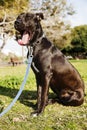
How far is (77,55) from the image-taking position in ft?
304

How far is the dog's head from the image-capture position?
19.8 feet

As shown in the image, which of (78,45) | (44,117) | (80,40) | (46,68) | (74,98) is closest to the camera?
(44,117)

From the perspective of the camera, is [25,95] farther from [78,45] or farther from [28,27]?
[78,45]

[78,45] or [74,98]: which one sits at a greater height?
[74,98]

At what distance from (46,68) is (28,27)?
0.80 metres

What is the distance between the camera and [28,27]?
6.10m

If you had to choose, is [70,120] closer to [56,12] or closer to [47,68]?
[47,68]

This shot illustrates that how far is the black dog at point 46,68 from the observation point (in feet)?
20.1

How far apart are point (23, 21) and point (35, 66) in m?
0.84

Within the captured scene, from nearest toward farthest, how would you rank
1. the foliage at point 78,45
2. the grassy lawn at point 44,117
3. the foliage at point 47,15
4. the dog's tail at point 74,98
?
the grassy lawn at point 44,117 → the dog's tail at point 74,98 → the foliage at point 47,15 → the foliage at point 78,45

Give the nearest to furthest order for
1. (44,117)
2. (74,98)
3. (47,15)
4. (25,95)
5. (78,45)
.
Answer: (44,117) < (74,98) < (25,95) < (47,15) < (78,45)

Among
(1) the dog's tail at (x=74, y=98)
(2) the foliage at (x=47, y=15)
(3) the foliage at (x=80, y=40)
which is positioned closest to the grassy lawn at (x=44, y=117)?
(1) the dog's tail at (x=74, y=98)

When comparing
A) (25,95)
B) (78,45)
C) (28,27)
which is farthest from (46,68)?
(78,45)

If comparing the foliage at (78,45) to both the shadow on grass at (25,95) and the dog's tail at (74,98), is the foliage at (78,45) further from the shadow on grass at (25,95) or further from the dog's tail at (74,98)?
the dog's tail at (74,98)
